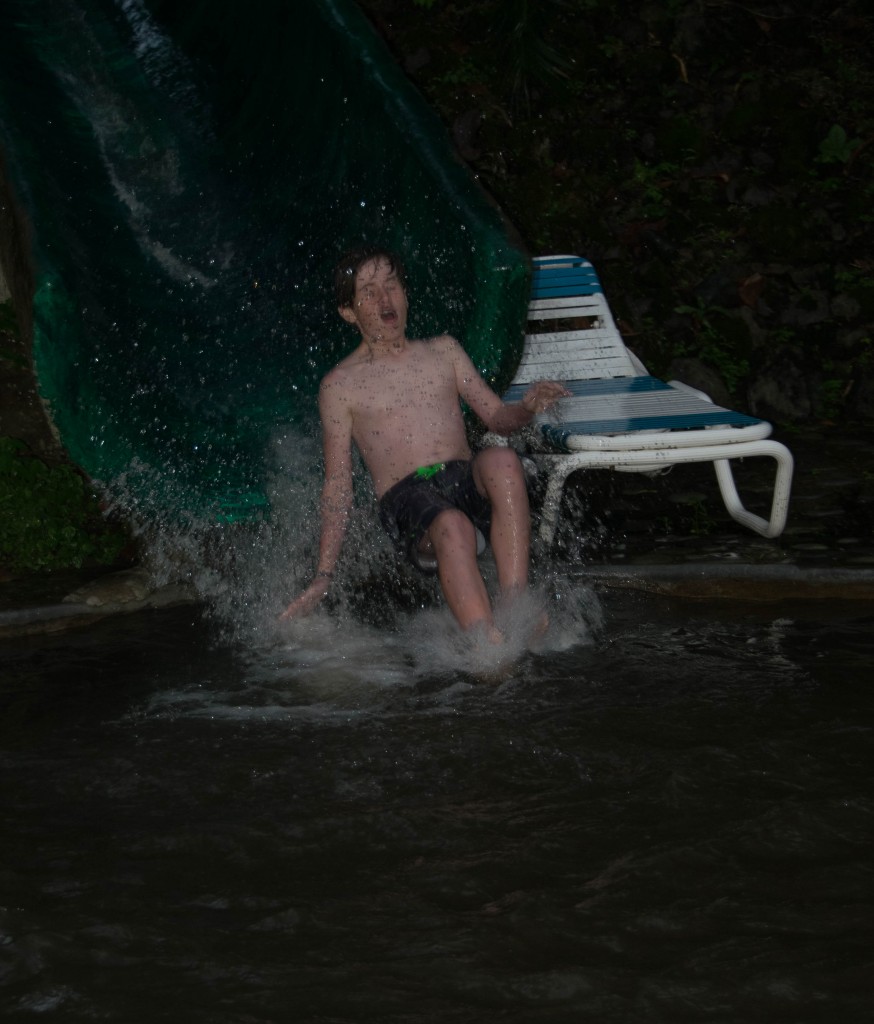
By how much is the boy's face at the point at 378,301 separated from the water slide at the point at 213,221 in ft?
1.51

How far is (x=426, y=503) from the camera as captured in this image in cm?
387

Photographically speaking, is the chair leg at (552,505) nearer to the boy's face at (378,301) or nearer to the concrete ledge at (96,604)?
the boy's face at (378,301)

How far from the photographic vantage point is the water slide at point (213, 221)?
459cm

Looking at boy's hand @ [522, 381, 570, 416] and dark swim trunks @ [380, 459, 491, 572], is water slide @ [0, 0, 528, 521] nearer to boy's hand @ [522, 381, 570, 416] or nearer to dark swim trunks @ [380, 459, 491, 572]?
dark swim trunks @ [380, 459, 491, 572]

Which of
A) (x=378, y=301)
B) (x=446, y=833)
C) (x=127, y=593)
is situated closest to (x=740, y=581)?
(x=378, y=301)

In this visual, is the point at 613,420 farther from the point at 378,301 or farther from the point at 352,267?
the point at 352,267

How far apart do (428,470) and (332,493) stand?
300 millimetres

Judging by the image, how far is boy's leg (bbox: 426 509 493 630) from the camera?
11.9 feet

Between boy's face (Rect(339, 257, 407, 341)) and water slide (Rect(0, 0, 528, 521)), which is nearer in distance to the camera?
boy's face (Rect(339, 257, 407, 341))

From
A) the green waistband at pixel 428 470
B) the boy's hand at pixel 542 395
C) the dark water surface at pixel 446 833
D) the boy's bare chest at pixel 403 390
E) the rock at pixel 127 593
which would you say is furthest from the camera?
the rock at pixel 127 593

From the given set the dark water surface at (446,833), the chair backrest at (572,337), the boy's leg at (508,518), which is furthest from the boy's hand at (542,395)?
the chair backrest at (572,337)

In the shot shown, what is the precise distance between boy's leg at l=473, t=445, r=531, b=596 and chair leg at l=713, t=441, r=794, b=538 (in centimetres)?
105

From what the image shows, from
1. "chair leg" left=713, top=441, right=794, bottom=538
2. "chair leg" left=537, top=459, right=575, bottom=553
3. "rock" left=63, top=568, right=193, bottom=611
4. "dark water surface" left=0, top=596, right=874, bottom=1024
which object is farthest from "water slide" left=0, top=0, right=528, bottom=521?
"dark water surface" left=0, top=596, right=874, bottom=1024

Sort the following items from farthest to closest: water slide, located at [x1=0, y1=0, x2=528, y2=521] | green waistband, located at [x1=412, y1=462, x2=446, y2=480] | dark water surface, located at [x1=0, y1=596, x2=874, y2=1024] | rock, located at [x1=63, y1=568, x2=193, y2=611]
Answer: water slide, located at [x1=0, y1=0, x2=528, y2=521] → rock, located at [x1=63, y1=568, x2=193, y2=611] → green waistband, located at [x1=412, y1=462, x2=446, y2=480] → dark water surface, located at [x1=0, y1=596, x2=874, y2=1024]
